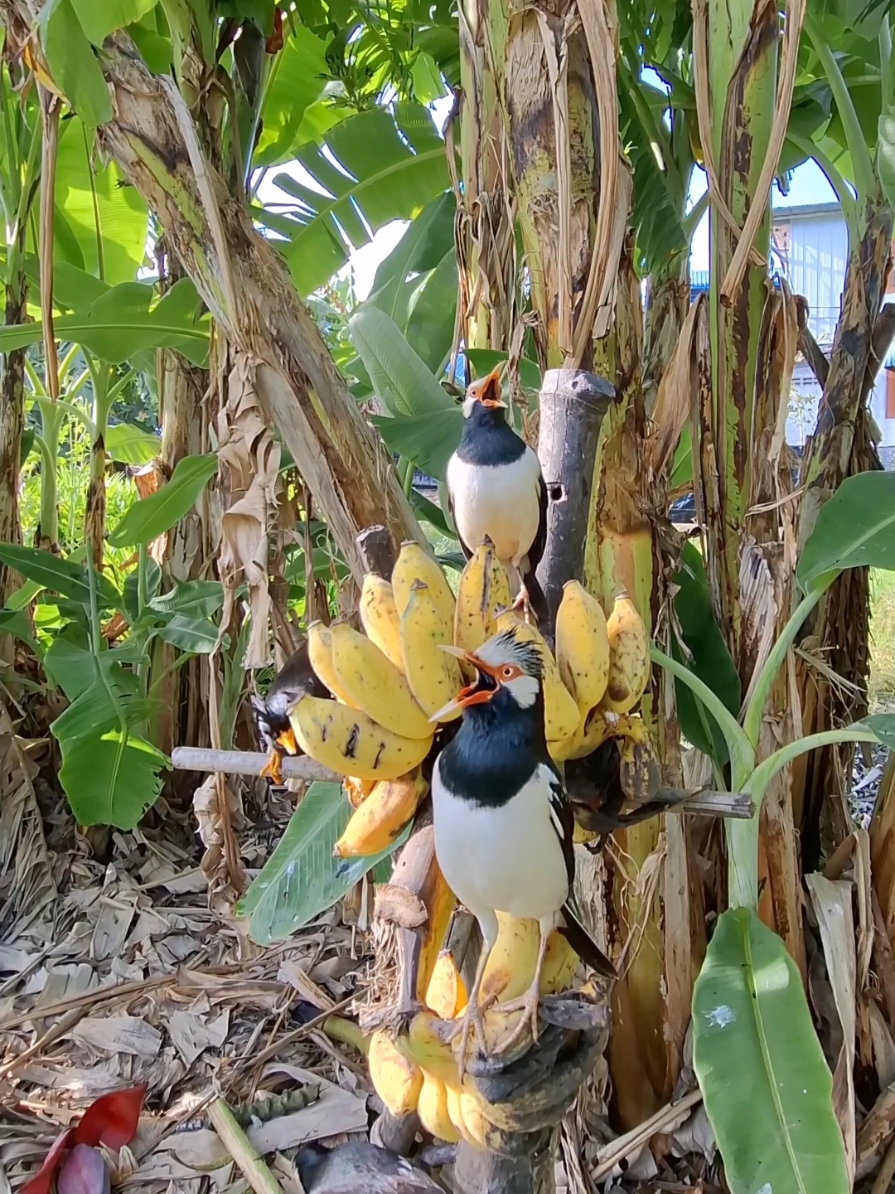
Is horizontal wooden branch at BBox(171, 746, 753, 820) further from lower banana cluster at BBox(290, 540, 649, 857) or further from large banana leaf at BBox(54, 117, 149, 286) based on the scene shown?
large banana leaf at BBox(54, 117, 149, 286)

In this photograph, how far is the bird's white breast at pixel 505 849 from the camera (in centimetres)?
40

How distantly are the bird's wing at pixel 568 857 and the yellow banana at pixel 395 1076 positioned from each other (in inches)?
5.1

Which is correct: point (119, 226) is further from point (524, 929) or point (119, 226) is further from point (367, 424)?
point (524, 929)

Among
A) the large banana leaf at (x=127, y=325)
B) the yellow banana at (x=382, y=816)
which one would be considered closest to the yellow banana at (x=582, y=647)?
the yellow banana at (x=382, y=816)

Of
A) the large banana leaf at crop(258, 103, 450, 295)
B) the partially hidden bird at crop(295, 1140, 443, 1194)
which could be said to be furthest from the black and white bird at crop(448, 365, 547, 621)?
the large banana leaf at crop(258, 103, 450, 295)

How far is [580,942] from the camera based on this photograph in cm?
47

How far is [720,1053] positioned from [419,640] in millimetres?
528

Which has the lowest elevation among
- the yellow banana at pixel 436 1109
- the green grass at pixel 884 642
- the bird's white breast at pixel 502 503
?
the green grass at pixel 884 642

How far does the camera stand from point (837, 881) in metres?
1.04

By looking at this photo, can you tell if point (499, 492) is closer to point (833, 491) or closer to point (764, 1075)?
point (764, 1075)

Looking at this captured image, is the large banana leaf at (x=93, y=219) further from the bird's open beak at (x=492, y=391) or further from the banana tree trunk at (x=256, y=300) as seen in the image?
the bird's open beak at (x=492, y=391)

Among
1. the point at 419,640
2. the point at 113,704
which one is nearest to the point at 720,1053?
the point at 419,640

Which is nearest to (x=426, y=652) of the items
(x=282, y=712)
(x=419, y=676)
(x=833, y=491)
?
(x=419, y=676)

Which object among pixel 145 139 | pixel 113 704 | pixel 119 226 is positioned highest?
pixel 119 226
